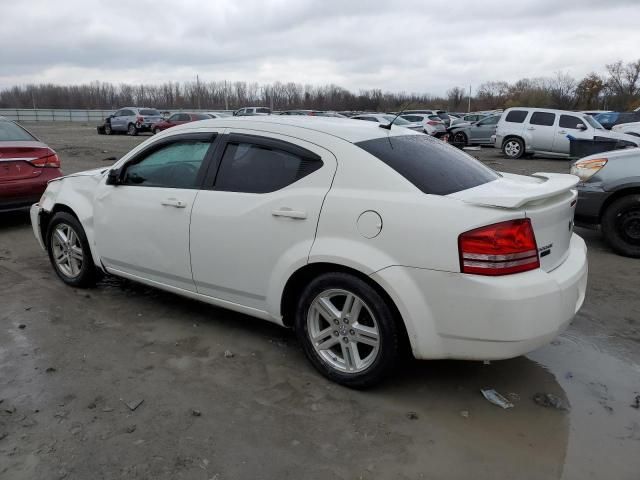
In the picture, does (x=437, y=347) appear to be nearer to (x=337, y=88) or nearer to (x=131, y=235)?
(x=131, y=235)

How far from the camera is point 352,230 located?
3.06 metres

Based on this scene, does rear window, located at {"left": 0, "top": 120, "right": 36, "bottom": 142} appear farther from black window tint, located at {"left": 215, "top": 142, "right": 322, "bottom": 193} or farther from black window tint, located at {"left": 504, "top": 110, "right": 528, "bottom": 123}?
black window tint, located at {"left": 504, "top": 110, "right": 528, "bottom": 123}

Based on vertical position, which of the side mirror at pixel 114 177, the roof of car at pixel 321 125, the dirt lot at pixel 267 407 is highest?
the roof of car at pixel 321 125

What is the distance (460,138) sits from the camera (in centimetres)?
2308

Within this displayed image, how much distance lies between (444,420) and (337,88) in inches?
3721

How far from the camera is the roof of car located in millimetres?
3486

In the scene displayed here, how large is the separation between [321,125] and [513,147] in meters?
16.6

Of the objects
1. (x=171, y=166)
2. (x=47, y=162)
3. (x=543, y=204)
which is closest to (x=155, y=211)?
(x=171, y=166)

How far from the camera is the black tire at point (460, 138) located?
2277 centimetres

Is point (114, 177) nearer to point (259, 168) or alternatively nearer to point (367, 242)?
point (259, 168)

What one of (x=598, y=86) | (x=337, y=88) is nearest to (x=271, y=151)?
(x=598, y=86)

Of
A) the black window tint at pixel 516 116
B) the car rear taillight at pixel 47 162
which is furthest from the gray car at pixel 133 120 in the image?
the car rear taillight at pixel 47 162

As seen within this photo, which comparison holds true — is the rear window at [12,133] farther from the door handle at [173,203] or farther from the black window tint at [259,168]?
the black window tint at [259,168]

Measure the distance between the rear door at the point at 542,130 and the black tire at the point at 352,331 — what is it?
1672 centimetres
